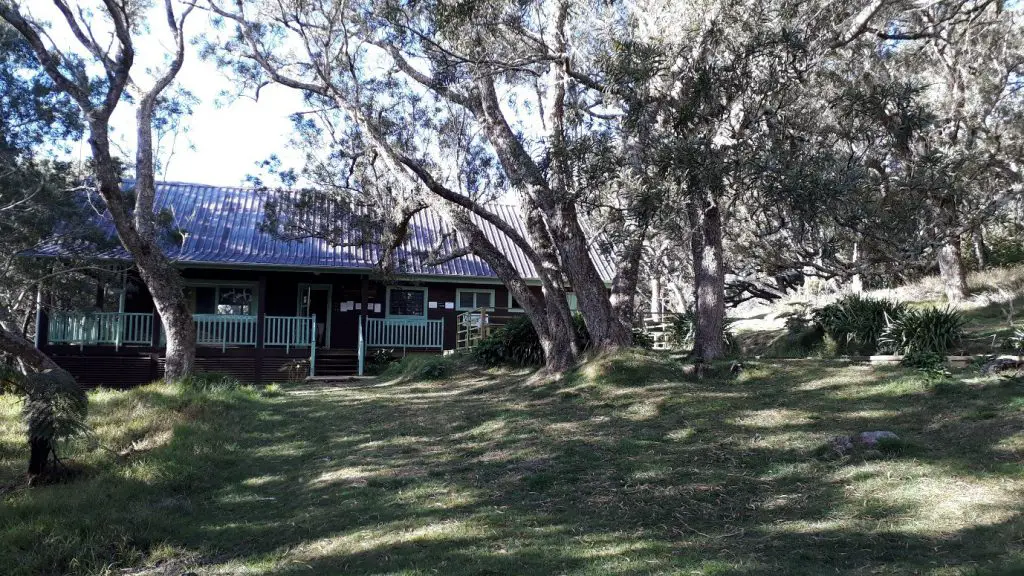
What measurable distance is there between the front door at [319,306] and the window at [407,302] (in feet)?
6.71

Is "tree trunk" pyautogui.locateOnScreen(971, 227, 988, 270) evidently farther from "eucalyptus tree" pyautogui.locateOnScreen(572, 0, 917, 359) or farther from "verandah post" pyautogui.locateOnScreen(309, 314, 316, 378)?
"verandah post" pyautogui.locateOnScreen(309, 314, 316, 378)

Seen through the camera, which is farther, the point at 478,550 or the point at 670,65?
the point at 670,65

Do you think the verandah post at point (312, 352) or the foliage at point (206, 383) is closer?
the foliage at point (206, 383)

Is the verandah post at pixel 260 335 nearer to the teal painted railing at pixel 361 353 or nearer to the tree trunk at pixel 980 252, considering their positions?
the teal painted railing at pixel 361 353

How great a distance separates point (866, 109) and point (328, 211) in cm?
1255

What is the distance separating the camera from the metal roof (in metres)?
20.2

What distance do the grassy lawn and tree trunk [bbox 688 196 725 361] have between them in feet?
2.33

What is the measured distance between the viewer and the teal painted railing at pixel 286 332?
66.0ft

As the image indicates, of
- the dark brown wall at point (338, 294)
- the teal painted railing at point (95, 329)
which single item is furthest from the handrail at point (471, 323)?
the teal painted railing at point (95, 329)

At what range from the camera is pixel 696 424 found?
8.43 metres

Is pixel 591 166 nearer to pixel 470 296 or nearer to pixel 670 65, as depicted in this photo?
pixel 670 65

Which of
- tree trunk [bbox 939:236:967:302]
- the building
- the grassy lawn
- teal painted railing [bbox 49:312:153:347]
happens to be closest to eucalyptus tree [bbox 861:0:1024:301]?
tree trunk [bbox 939:236:967:302]

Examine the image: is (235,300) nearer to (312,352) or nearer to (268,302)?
(268,302)

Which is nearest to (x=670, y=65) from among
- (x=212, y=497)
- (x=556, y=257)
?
(x=556, y=257)
